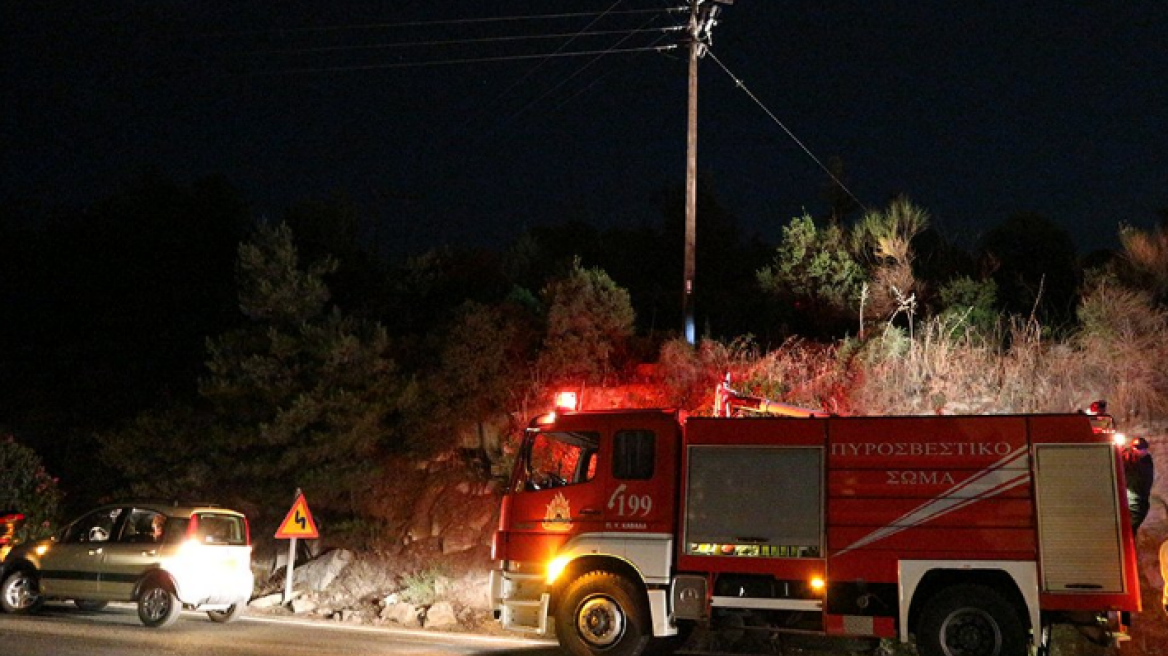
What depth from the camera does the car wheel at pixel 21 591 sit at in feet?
45.9

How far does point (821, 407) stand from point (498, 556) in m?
8.40

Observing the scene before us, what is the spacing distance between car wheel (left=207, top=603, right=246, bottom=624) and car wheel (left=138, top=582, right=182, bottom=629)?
71cm

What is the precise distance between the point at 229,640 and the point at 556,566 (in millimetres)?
4150

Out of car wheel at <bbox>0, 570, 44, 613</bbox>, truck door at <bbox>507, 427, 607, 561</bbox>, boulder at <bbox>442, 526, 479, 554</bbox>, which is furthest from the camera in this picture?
boulder at <bbox>442, 526, 479, 554</bbox>

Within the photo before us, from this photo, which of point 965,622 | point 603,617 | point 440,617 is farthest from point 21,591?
point 965,622

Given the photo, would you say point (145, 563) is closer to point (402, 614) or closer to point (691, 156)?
point (402, 614)

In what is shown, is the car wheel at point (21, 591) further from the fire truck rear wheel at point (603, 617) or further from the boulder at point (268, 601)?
the fire truck rear wheel at point (603, 617)

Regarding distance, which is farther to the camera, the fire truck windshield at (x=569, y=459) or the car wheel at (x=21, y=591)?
the car wheel at (x=21, y=591)

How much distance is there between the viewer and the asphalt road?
10406 mm

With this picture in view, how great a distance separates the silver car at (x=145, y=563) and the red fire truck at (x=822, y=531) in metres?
4.66

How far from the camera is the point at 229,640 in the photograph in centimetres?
1136

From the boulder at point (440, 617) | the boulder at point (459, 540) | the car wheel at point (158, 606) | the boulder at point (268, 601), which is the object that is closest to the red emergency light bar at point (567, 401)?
the boulder at point (440, 617)

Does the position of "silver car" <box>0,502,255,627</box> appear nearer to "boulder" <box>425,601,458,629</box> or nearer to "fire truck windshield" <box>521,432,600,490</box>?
"boulder" <box>425,601,458,629</box>

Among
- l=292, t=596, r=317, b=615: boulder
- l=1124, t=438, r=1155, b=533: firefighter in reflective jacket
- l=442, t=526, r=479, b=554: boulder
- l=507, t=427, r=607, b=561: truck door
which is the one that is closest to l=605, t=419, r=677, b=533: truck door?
l=507, t=427, r=607, b=561: truck door
